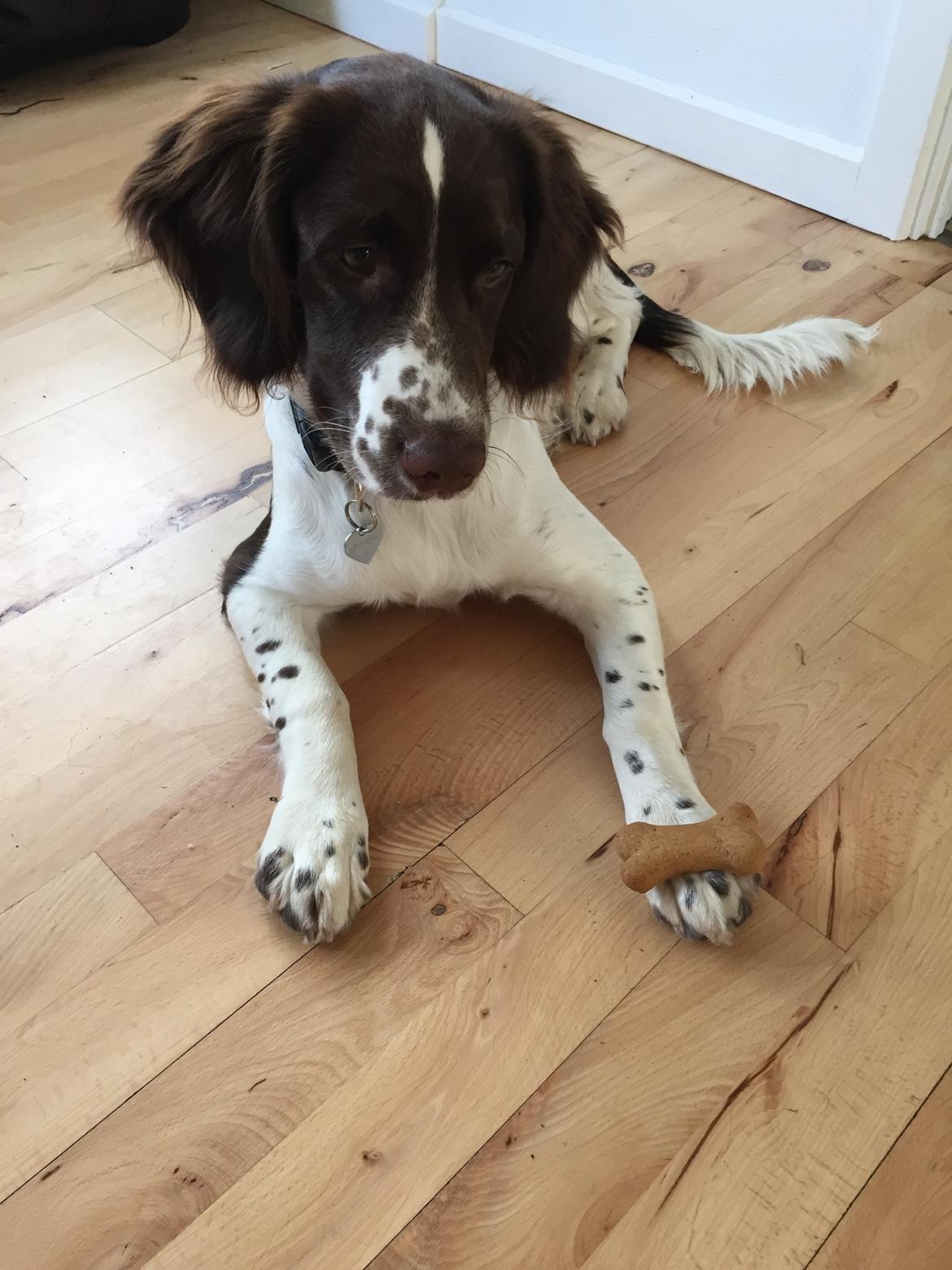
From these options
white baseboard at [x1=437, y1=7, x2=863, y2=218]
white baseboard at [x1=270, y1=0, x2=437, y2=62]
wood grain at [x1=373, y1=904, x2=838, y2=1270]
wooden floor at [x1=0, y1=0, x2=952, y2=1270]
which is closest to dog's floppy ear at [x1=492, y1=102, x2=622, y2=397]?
wooden floor at [x1=0, y1=0, x2=952, y2=1270]

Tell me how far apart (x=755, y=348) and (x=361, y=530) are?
113 cm

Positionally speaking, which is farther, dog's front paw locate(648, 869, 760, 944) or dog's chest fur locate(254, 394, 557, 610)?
dog's chest fur locate(254, 394, 557, 610)

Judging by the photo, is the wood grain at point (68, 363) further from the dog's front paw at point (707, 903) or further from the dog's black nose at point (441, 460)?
the dog's front paw at point (707, 903)

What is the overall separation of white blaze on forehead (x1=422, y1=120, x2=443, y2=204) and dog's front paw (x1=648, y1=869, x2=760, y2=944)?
84 centimetres

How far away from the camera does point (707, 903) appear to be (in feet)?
3.97

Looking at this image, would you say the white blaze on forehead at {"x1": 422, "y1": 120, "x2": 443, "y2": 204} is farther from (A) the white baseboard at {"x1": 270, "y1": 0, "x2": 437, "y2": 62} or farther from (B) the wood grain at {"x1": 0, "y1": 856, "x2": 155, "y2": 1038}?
(A) the white baseboard at {"x1": 270, "y1": 0, "x2": 437, "y2": 62}

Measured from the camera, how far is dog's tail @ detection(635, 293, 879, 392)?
215cm

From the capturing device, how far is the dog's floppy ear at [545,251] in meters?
1.32

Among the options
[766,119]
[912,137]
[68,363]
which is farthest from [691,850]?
[766,119]

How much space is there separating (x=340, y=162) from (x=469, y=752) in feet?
2.56

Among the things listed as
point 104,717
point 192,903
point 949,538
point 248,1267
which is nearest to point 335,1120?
point 248,1267

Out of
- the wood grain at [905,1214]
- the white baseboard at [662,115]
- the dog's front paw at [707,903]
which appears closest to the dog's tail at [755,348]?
the white baseboard at [662,115]

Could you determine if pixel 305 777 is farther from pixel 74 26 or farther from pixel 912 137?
pixel 74 26

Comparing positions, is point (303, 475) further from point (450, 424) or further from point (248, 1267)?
point (248, 1267)
